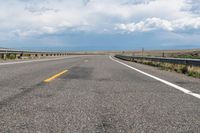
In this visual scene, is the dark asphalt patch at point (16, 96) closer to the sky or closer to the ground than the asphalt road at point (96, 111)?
closer to the sky

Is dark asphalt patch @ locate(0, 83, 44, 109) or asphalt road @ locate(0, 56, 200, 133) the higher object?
dark asphalt patch @ locate(0, 83, 44, 109)

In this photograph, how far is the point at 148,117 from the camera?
450 cm

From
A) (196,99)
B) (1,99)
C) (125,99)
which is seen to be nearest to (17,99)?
(1,99)

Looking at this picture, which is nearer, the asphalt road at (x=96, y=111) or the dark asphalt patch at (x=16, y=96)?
the asphalt road at (x=96, y=111)

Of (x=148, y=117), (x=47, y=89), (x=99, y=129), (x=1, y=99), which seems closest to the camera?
(x=99, y=129)

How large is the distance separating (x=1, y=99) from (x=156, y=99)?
318 cm

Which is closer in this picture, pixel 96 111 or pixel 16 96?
pixel 96 111

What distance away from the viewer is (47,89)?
7.18m

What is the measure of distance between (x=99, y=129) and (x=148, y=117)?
3.35 ft

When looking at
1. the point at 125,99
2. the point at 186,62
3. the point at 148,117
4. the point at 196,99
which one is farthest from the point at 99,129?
the point at 186,62

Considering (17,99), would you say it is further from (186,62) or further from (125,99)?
(186,62)

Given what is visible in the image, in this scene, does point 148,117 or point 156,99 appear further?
point 156,99

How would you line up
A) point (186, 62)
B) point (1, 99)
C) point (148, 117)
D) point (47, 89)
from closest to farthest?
1. point (148, 117)
2. point (1, 99)
3. point (47, 89)
4. point (186, 62)

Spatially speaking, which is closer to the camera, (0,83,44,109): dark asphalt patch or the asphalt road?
the asphalt road
